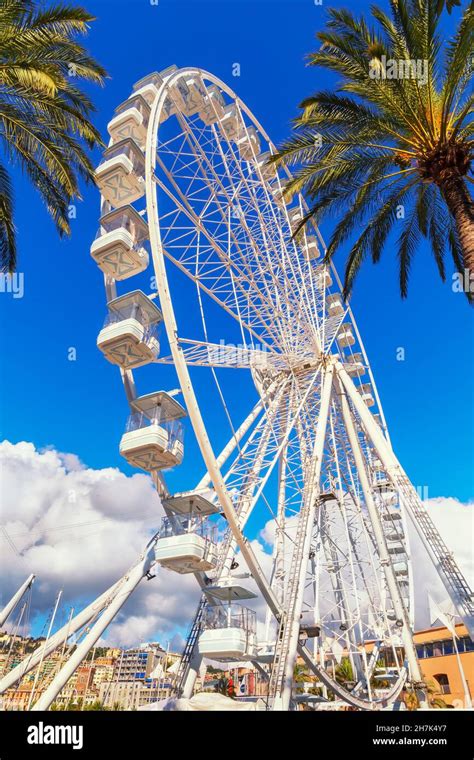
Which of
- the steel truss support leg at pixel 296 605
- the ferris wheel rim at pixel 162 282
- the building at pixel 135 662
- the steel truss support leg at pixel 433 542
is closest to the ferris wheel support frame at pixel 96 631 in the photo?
the ferris wheel rim at pixel 162 282

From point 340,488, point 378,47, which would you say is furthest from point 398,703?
point 378,47

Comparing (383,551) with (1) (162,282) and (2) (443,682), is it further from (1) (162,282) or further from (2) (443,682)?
(2) (443,682)

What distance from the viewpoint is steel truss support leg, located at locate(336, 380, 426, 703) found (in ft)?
57.7

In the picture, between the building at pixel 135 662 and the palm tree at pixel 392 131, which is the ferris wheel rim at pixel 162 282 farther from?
the building at pixel 135 662

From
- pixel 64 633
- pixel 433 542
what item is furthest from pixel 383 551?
pixel 64 633

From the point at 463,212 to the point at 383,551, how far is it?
13238 mm

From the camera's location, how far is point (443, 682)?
37.2m

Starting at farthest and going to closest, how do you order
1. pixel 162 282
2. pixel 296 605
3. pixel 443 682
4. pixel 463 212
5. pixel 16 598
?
pixel 443 682
pixel 16 598
pixel 296 605
pixel 162 282
pixel 463 212

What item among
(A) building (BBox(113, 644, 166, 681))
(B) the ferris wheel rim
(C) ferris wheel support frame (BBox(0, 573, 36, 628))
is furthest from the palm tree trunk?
(A) building (BBox(113, 644, 166, 681))

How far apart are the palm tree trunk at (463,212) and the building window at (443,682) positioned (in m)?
36.2

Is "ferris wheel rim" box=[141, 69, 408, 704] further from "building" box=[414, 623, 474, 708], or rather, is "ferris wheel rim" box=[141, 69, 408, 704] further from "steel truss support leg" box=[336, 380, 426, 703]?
"building" box=[414, 623, 474, 708]

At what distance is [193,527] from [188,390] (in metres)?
3.48

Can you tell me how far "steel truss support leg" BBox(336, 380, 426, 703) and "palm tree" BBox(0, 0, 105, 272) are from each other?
13451 mm

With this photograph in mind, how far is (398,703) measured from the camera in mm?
20562
